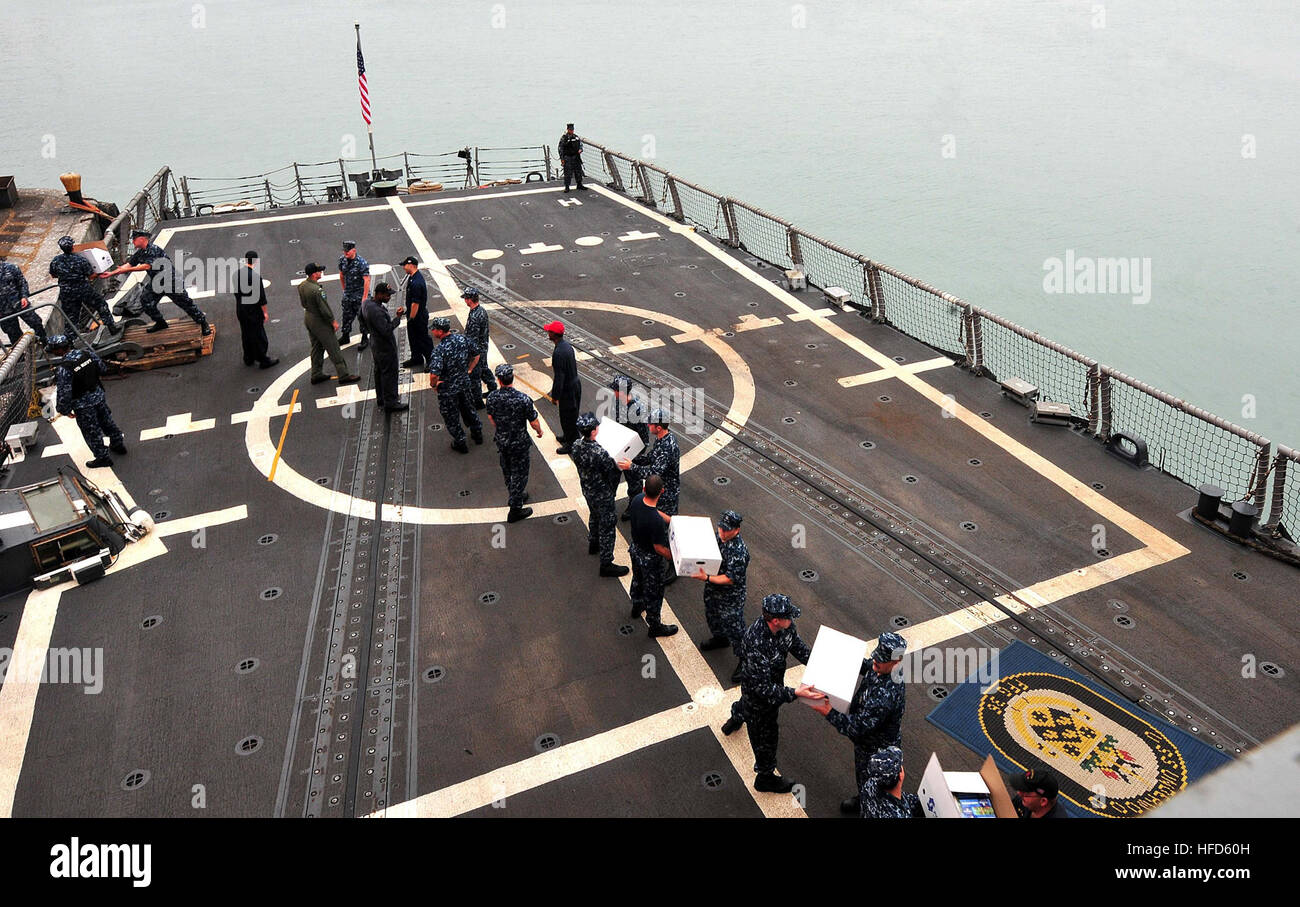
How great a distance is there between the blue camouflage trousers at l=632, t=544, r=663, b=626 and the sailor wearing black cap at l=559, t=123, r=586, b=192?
22.1 meters

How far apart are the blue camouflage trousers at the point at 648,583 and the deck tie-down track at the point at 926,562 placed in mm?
3595

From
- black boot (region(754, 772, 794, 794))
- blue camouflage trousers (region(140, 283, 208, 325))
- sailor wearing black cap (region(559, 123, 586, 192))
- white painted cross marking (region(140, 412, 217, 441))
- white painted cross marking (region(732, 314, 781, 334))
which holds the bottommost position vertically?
black boot (region(754, 772, 794, 794))

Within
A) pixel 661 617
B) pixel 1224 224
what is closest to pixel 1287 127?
pixel 1224 224

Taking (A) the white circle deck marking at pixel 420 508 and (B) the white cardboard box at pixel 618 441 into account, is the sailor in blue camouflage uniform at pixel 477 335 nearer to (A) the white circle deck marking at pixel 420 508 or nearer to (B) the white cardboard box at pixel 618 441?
(A) the white circle deck marking at pixel 420 508

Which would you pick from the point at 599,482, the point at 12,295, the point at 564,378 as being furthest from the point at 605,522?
the point at 12,295

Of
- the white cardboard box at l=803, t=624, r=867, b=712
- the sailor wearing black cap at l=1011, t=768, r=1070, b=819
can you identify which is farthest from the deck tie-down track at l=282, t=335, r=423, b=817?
the sailor wearing black cap at l=1011, t=768, r=1070, b=819

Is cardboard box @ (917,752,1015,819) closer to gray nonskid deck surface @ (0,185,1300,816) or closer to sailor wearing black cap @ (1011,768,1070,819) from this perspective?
sailor wearing black cap @ (1011,768,1070,819)

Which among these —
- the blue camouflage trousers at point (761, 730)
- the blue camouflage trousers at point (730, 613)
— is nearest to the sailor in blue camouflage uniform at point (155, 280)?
the blue camouflage trousers at point (730, 613)

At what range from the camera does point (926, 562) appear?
1269cm

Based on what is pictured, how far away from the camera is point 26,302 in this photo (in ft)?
61.7

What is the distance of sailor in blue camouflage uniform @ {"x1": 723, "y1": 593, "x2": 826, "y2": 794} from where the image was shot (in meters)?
8.29

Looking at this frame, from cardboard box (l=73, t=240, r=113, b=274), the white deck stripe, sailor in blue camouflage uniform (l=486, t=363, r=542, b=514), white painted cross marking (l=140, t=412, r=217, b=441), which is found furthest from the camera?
cardboard box (l=73, t=240, r=113, b=274)

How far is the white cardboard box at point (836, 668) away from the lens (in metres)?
8.16
